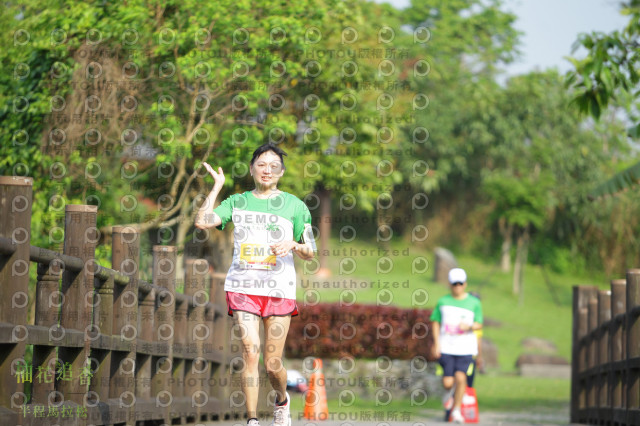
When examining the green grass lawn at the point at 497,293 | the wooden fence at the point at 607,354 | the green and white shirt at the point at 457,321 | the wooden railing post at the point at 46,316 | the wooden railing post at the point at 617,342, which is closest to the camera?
the wooden railing post at the point at 46,316

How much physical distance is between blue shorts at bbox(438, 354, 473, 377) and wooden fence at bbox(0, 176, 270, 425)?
2.95 meters

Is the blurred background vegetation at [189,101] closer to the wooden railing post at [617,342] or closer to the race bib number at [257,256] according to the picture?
the wooden railing post at [617,342]

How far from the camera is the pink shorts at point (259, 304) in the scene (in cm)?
664

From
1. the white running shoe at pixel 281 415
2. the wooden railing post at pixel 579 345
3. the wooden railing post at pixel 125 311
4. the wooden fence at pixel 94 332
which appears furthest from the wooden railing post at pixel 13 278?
the wooden railing post at pixel 579 345

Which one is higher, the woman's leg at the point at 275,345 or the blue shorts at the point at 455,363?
the woman's leg at the point at 275,345

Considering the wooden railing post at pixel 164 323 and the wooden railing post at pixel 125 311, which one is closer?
the wooden railing post at pixel 125 311

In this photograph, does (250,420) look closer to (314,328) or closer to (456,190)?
(314,328)

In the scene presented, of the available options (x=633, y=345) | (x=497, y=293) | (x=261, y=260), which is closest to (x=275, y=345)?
(x=261, y=260)

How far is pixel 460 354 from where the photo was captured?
1164 centimetres

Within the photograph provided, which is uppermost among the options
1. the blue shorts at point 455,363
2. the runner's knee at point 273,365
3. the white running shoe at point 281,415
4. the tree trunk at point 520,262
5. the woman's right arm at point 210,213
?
the tree trunk at point 520,262

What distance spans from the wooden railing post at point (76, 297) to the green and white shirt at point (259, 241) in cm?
88

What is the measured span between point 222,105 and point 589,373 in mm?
5715

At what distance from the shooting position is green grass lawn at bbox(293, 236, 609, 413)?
19.4m

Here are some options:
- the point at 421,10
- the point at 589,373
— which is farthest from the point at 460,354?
the point at 421,10
